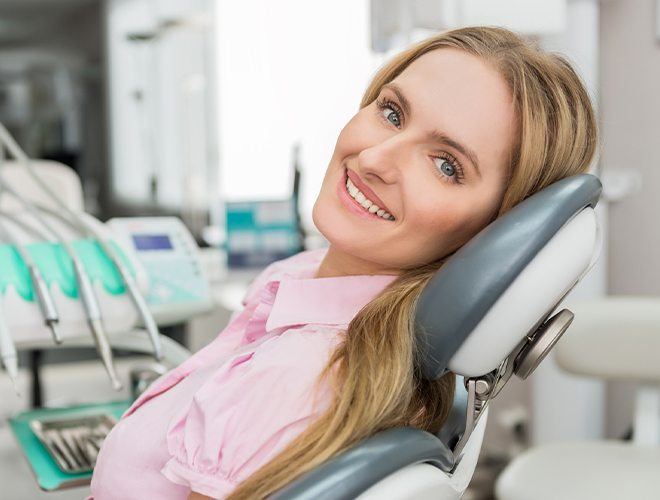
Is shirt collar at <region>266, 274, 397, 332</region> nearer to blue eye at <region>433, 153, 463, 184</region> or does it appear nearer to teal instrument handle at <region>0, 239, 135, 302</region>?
blue eye at <region>433, 153, 463, 184</region>

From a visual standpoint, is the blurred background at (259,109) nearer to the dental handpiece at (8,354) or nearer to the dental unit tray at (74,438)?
the dental unit tray at (74,438)

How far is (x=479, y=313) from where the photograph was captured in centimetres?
73

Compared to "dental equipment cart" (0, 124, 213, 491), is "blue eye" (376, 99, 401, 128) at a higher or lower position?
higher

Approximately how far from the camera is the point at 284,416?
0.75 meters

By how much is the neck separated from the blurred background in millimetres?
998

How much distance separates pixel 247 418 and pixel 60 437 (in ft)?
1.73

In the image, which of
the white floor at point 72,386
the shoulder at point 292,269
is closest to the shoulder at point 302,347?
the shoulder at point 292,269

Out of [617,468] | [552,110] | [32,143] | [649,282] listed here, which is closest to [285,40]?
[32,143]

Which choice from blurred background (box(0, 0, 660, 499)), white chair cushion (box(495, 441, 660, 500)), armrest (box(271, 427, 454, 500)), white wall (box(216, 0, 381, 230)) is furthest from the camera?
white wall (box(216, 0, 381, 230))

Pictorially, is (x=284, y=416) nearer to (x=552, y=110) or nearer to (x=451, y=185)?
(x=451, y=185)

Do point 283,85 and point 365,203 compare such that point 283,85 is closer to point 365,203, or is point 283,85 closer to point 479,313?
point 365,203

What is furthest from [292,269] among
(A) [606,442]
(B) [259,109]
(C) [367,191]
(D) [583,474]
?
(B) [259,109]

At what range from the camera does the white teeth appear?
2.90ft

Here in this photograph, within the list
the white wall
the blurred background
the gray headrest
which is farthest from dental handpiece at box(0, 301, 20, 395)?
the white wall
